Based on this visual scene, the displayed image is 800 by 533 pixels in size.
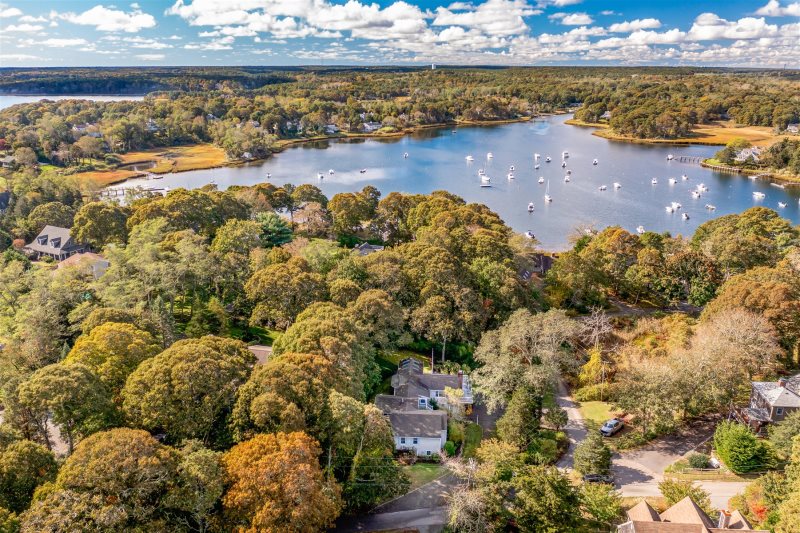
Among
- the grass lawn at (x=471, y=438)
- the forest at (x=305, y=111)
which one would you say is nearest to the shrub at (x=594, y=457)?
the grass lawn at (x=471, y=438)

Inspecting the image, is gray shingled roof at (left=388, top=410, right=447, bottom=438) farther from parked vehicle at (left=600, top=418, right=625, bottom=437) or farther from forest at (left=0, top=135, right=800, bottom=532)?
parked vehicle at (left=600, top=418, right=625, bottom=437)

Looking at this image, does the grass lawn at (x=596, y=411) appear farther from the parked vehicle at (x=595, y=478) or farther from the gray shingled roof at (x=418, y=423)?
the gray shingled roof at (x=418, y=423)

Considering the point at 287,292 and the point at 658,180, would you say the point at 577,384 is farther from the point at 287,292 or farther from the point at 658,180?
the point at 658,180

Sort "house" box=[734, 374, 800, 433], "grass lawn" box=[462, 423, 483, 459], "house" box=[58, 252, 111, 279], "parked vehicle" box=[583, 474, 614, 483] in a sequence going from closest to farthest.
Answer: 1. "parked vehicle" box=[583, 474, 614, 483]
2. "house" box=[734, 374, 800, 433]
3. "grass lawn" box=[462, 423, 483, 459]
4. "house" box=[58, 252, 111, 279]

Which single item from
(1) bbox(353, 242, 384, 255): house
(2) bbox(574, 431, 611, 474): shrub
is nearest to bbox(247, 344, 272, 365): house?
(1) bbox(353, 242, 384, 255): house

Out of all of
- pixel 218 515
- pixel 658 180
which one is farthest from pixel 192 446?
pixel 658 180

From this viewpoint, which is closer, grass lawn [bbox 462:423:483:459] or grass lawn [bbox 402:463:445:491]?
grass lawn [bbox 402:463:445:491]
